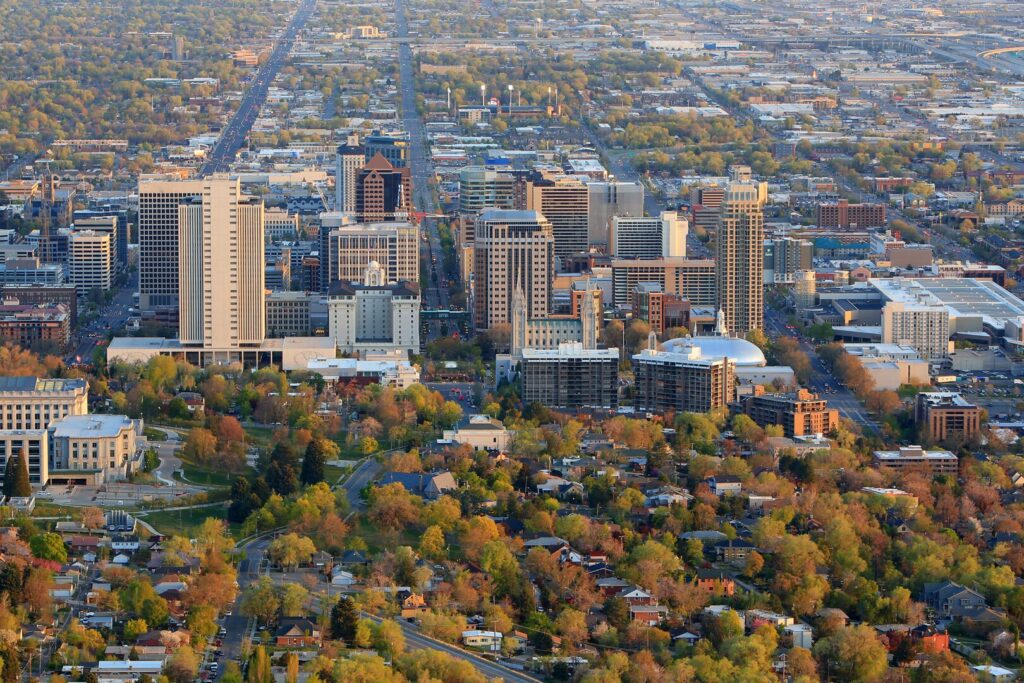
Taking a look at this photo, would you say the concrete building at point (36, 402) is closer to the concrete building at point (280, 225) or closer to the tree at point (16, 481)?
the tree at point (16, 481)

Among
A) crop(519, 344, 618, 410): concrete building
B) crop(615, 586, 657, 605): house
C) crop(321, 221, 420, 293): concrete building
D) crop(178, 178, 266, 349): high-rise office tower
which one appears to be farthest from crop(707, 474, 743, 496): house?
crop(321, 221, 420, 293): concrete building

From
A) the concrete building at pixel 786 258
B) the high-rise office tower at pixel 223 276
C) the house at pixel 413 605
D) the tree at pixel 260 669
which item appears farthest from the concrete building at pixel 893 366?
the tree at pixel 260 669

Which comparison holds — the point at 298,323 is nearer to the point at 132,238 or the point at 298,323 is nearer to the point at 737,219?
the point at 737,219

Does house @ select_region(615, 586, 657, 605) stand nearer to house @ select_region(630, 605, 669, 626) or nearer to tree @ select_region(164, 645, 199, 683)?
house @ select_region(630, 605, 669, 626)

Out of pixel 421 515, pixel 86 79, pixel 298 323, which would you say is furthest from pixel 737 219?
pixel 86 79

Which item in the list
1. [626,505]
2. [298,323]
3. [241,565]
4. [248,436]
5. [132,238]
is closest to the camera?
[241,565]

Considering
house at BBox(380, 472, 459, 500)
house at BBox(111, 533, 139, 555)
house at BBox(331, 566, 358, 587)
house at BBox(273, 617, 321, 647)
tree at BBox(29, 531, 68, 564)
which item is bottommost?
house at BBox(273, 617, 321, 647)
